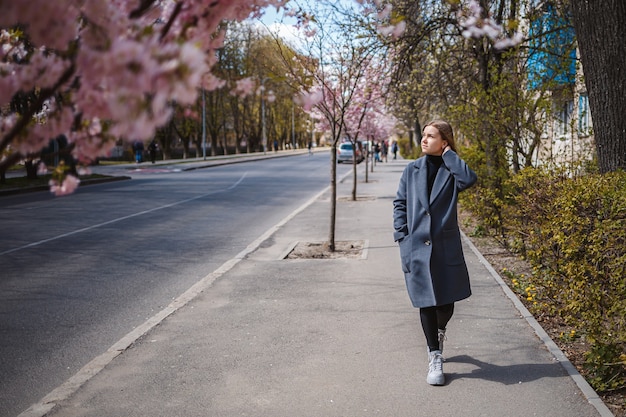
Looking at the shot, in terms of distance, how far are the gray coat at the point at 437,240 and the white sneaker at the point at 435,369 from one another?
1.13 feet

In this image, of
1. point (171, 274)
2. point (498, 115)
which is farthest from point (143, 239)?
point (498, 115)

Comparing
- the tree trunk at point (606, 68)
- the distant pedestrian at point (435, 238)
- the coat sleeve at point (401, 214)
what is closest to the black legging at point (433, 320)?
the distant pedestrian at point (435, 238)

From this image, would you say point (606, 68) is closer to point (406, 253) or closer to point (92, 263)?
point (406, 253)

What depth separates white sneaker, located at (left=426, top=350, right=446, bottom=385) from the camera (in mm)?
4656

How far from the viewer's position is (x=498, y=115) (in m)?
9.97

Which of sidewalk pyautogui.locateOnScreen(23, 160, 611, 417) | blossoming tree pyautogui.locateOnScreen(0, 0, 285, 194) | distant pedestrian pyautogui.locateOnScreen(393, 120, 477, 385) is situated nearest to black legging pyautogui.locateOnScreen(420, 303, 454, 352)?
distant pedestrian pyautogui.locateOnScreen(393, 120, 477, 385)

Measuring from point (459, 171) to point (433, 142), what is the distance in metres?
0.28

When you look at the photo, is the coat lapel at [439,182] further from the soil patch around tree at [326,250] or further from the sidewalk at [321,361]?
the soil patch around tree at [326,250]

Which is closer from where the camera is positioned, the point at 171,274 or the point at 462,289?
the point at 462,289

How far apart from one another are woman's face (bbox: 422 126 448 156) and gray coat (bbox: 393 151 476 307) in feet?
0.26

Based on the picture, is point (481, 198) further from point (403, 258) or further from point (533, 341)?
point (403, 258)

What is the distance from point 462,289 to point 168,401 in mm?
2101

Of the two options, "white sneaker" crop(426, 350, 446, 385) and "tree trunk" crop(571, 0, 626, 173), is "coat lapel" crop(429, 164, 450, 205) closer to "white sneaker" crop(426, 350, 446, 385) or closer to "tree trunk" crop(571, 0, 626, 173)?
"white sneaker" crop(426, 350, 446, 385)

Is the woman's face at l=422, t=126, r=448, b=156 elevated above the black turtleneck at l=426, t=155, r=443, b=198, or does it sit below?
above
